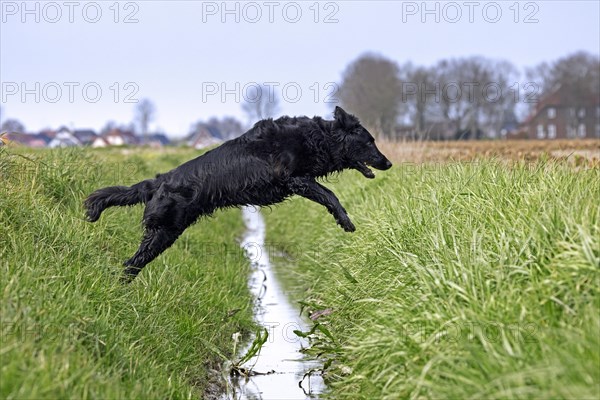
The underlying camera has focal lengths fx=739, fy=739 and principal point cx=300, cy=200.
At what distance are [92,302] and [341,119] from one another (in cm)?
313

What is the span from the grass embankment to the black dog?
0.38 m

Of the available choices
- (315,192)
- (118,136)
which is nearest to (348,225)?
(315,192)

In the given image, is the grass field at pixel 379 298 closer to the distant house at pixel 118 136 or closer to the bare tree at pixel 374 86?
the bare tree at pixel 374 86

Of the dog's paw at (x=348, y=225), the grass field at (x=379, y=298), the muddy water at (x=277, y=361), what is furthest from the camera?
the dog's paw at (x=348, y=225)

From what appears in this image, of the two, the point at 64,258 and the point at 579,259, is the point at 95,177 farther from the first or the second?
the point at 579,259

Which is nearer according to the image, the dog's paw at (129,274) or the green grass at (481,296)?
the green grass at (481,296)

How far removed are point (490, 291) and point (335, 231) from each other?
191 inches

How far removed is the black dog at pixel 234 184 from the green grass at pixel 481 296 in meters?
0.83

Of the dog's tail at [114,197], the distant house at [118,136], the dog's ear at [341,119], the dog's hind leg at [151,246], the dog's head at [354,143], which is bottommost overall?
the dog's hind leg at [151,246]

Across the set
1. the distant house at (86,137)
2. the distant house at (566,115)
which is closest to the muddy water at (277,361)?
the distant house at (86,137)

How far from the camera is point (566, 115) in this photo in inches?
2667

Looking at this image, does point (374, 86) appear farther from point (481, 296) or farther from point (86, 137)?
point (481, 296)

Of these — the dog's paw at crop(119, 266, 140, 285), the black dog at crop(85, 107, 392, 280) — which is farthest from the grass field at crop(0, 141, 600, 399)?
the black dog at crop(85, 107, 392, 280)

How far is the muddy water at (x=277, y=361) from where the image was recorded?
18.5 ft
